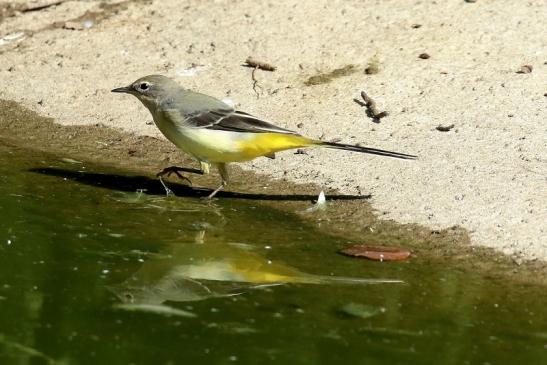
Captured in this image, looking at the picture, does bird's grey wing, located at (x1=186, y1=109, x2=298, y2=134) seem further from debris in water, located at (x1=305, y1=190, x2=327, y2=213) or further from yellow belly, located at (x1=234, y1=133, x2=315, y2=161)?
debris in water, located at (x1=305, y1=190, x2=327, y2=213)

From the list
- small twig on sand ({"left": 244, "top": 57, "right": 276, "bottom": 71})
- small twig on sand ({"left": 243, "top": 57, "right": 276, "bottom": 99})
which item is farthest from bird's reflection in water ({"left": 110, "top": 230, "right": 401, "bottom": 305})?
small twig on sand ({"left": 244, "top": 57, "right": 276, "bottom": 71})

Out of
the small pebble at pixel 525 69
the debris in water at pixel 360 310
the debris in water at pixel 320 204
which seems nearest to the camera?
the debris in water at pixel 360 310

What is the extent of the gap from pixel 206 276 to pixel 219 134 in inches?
87.2

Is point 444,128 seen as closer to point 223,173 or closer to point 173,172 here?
point 223,173

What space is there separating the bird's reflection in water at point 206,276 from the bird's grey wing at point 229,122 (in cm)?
147

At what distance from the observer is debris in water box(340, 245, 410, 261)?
26.3 feet

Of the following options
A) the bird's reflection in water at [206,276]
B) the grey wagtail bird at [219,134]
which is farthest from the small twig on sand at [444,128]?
the bird's reflection in water at [206,276]

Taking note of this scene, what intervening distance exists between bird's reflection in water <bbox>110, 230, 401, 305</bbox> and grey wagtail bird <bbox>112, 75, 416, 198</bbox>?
1.42 m

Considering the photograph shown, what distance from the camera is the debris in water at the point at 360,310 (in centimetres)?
690

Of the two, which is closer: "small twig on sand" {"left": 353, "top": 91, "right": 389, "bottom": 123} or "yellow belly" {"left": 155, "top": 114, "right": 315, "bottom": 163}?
"yellow belly" {"left": 155, "top": 114, "right": 315, "bottom": 163}

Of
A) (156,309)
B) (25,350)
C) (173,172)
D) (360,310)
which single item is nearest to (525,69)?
(173,172)

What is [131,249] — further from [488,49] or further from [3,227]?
[488,49]

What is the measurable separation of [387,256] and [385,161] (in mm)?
2084

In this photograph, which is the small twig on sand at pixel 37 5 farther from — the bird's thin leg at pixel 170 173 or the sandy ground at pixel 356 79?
the bird's thin leg at pixel 170 173
